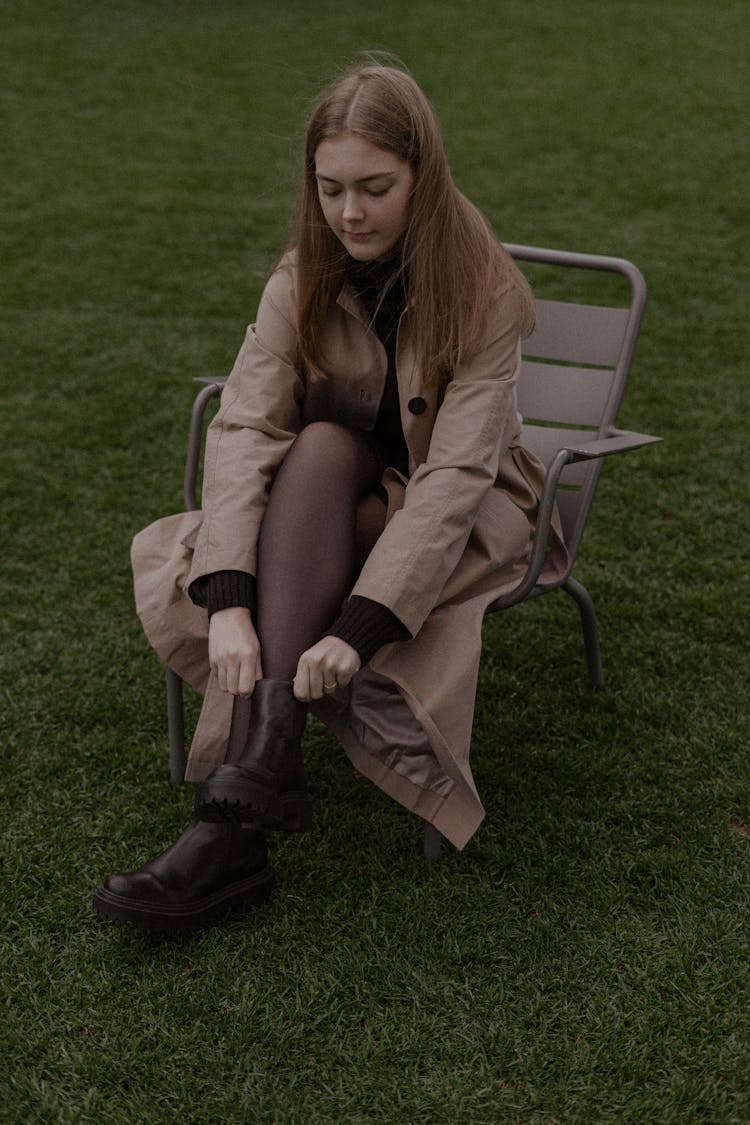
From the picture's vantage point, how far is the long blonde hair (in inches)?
90.4

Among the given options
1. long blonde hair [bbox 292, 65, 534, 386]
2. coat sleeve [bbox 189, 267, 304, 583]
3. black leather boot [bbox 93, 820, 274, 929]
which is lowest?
black leather boot [bbox 93, 820, 274, 929]

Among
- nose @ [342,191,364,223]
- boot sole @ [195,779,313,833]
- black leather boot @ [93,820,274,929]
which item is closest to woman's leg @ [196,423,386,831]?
boot sole @ [195,779,313,833]

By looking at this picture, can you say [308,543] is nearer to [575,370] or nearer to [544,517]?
[544,517]

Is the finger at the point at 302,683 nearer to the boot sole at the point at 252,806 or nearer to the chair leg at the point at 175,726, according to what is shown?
the boot sole at the point at 252,806

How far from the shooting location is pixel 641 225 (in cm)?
714

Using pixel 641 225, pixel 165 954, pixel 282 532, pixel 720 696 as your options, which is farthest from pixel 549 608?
pixel 641 225

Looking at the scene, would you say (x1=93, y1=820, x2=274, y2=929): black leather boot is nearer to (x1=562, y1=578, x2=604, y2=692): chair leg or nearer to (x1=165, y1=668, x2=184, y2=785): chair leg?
(x1=165, y1=668, x2=184, y2=785): chair leg

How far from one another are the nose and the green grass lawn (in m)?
0.26

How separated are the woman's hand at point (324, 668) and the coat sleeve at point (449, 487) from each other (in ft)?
0.39

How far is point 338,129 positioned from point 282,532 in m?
0.74

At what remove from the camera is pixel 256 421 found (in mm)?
Result: 2553

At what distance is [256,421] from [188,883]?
92 cm

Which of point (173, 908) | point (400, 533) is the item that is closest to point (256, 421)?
point (400, 533)

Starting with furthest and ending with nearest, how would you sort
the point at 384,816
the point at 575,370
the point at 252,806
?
the point at 575,370
the point at 384,816
the point at 252,806
